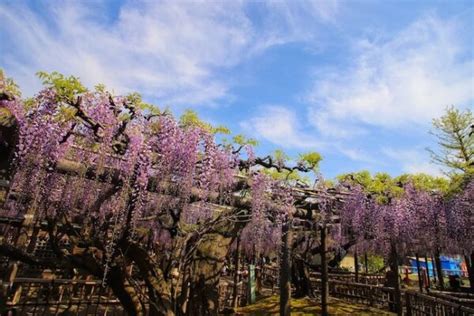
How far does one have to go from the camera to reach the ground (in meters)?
9.16

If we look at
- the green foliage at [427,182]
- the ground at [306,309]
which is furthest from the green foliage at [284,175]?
the ground at [306,309]

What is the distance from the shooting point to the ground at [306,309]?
916 cm

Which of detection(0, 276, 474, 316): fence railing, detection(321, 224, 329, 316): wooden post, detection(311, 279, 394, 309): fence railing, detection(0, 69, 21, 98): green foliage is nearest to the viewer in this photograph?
detection(0, 69, 21, 98): green foliage

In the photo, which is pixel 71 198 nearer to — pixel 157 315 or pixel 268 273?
pixel 157 315

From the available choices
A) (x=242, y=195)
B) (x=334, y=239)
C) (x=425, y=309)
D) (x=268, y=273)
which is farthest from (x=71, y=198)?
(x=268, y=273)

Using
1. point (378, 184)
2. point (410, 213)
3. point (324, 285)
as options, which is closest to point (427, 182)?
point (410, 213)

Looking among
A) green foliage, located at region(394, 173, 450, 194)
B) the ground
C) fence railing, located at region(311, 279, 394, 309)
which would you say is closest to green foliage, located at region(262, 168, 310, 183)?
green foliage, located at region(394, 173, 450, 194)

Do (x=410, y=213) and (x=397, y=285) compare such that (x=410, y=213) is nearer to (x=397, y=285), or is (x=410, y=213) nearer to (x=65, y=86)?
(x=397, y=285)

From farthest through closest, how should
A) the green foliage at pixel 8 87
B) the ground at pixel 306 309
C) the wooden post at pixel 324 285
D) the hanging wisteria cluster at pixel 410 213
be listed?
1. the ground at pixel 306 309
2. the hanging wisteria cluster at pixel 410 213
3. the wooden post at pixel 324 285
4. the green foliage at pixel 8 87

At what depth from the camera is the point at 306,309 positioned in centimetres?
948

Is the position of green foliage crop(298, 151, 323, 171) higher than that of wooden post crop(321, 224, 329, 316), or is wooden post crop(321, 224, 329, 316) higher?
green foliage crop(298, 151, 323, 171)

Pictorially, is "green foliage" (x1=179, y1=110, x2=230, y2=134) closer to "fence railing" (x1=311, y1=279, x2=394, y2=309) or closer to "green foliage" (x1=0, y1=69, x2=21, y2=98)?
"green foliage" (x1=0, y1=69, x2=21, y2=98)

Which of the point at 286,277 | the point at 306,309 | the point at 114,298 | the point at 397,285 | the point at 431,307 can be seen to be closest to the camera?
the point at 431,307

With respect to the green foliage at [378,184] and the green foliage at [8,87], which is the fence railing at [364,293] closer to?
the green foliage at [378,184]
